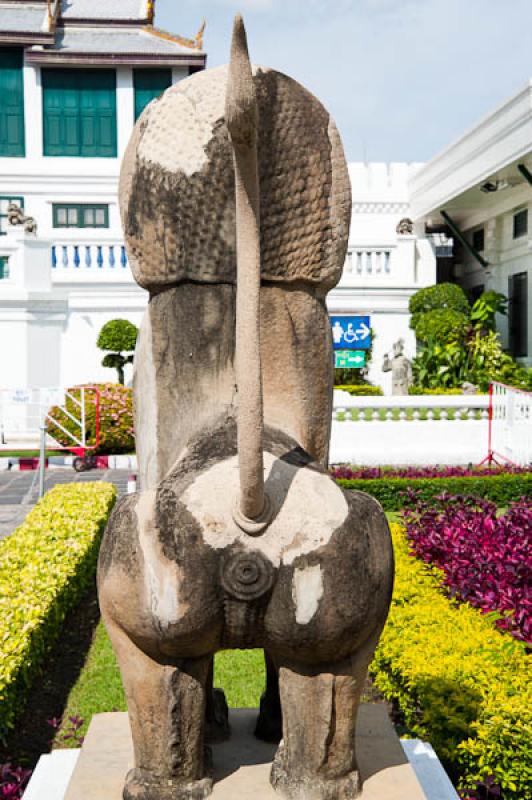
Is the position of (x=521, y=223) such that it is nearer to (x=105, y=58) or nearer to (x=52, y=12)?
(x=105, y=58)

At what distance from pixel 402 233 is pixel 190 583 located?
17.6m

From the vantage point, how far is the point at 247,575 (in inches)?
66.5

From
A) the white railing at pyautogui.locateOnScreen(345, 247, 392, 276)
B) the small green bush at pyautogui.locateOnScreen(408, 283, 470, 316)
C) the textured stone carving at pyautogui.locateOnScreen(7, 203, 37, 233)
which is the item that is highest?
the textured stone carving at pyautogui.locateOnScreen(7, 203, 37, 233)

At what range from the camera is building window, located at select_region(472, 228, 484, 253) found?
21.1 metres

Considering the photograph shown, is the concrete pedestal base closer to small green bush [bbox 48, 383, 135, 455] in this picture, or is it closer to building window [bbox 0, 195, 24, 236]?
small green bush [bbox 48, 383, 135, 455]

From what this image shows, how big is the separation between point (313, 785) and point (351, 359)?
13597 mm

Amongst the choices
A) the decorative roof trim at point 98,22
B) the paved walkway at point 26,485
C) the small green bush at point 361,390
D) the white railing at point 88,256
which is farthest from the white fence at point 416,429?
the decorative roof trim at point 98,22

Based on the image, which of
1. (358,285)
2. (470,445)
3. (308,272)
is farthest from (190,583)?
(358,285)

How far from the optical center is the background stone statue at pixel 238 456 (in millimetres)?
1706

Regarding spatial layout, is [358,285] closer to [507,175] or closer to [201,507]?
[507,175]

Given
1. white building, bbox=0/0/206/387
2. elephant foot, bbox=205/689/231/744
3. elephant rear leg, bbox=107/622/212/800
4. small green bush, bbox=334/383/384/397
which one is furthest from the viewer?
white building, bbox=0/0/206/387

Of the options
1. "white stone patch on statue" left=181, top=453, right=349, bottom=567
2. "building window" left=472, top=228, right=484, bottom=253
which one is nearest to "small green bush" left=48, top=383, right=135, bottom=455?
"white stone patch on statue" left=181, top=453, right=349, bottom=567

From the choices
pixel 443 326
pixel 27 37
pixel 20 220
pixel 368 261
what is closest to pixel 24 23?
pixel 27 37

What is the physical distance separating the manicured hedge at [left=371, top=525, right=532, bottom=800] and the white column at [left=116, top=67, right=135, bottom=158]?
2093 cm
